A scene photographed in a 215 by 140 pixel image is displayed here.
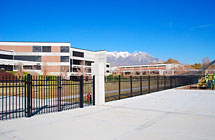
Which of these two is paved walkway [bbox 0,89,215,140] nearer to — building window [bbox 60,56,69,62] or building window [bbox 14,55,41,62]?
building window [bbox 60,56,69,62]

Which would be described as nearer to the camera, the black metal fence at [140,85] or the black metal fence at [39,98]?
the black metal fence at [39,98]

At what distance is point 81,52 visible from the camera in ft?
266

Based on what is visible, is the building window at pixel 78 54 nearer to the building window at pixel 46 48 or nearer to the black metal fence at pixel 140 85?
the building window at pixel 46 48

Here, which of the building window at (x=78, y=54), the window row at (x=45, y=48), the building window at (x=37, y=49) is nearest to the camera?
the building window at (x=37, y=49)

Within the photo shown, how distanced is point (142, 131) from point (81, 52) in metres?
76.4

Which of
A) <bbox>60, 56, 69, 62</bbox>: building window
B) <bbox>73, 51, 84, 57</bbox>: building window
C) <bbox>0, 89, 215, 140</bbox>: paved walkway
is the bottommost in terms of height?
<bbox>0, 89, 215, 140</bbox>: paved walkway

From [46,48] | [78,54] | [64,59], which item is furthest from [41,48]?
[78,54]

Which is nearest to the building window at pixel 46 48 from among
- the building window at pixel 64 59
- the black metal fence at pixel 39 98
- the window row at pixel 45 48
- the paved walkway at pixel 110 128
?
the window row at pixel 45 48

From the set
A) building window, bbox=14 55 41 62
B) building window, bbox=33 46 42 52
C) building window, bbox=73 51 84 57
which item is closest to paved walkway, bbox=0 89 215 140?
building window, bbox=14 55 41 62

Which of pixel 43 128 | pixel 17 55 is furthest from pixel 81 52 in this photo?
pixel 43 128

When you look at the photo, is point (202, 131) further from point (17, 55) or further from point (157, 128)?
point (17, 55)

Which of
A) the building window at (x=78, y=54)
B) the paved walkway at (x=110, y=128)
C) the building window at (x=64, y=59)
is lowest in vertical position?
the paved walkway at (x=110, y=128)

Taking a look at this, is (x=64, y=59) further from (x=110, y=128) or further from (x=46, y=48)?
(x=110, y=128)

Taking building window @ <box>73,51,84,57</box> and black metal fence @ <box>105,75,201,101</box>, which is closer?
black metal fence @ <box>105,75,201,101</box>
